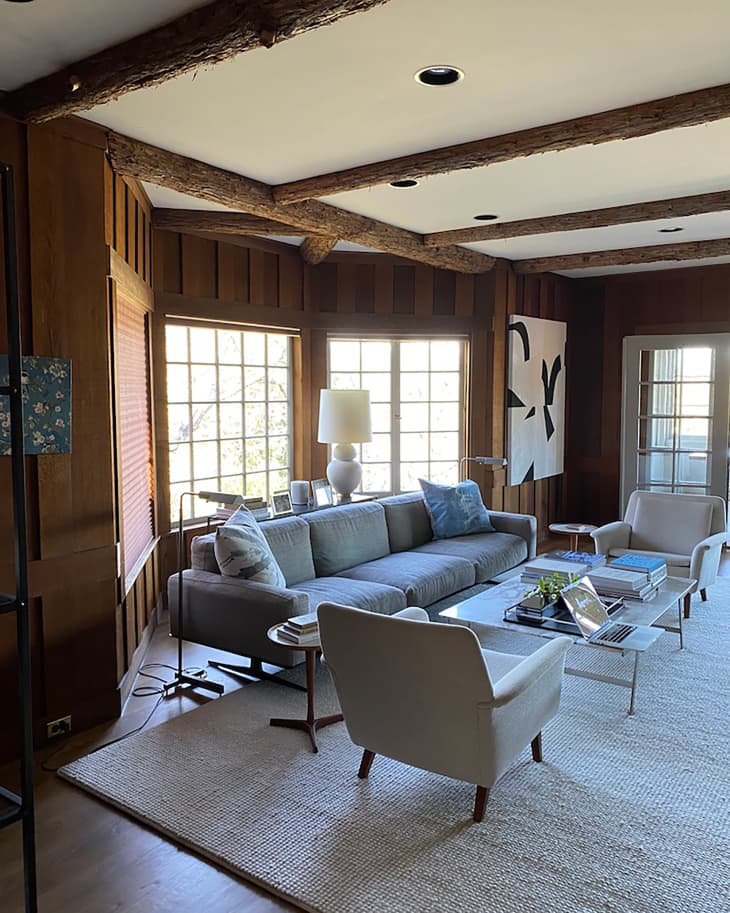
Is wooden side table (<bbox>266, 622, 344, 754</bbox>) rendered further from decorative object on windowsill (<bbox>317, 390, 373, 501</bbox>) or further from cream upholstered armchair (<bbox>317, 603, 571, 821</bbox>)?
decorative object on windowsill (<bbox>317, 390, 373, 501</bbox>)

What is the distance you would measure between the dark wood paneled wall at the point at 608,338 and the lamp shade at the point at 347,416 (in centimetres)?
343

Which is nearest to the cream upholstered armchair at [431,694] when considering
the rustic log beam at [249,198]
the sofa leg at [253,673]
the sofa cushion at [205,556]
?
the sofa leg at [253,673]

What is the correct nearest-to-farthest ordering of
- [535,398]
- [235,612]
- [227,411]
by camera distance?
[235,612] → [227,411] → [535,398]

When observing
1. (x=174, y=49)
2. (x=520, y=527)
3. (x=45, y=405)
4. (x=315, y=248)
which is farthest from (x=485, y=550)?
(x=174, y=49)

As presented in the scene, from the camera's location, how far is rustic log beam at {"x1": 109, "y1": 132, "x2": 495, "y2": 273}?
3.53 meters

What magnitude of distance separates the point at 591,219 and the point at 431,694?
3.59m

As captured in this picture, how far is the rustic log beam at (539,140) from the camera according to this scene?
117 inches

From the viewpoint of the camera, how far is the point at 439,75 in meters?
2.74

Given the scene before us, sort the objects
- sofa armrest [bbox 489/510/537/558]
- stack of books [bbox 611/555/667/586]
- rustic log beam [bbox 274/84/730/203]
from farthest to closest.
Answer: sofa armrest [bbox 489/510/537/558] → stack of books [bbox 611/555/667/586] → rustic log beam [bbox 274/84/730/203]

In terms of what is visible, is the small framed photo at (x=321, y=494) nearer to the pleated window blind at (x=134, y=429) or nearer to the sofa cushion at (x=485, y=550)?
the sofa cushion at (x=485, y=550)

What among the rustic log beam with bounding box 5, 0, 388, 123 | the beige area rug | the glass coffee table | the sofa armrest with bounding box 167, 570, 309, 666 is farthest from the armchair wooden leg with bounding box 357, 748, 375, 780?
the rustic log beam with bounding box 5, 0, 388, 123

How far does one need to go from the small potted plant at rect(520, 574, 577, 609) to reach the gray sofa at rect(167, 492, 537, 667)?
794 mm

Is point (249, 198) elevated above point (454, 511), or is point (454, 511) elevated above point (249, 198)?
point (249, 198)

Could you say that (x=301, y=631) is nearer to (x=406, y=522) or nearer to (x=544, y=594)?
(x=544, y=594)
